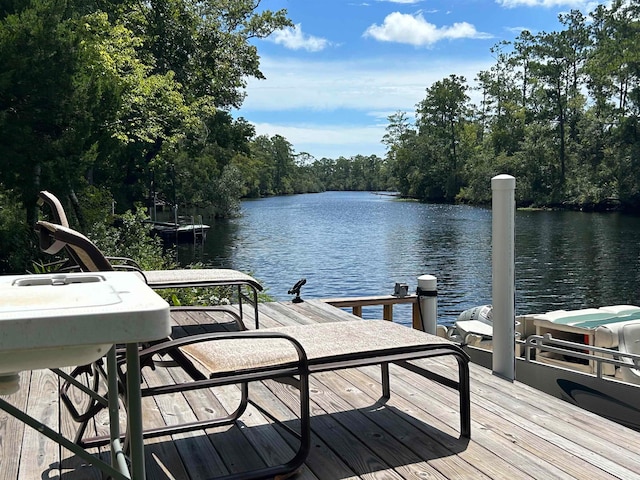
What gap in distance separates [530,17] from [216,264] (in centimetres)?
3866

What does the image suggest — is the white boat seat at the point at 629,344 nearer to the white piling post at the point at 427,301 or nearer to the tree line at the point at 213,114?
the white piling post at the point at 427,301

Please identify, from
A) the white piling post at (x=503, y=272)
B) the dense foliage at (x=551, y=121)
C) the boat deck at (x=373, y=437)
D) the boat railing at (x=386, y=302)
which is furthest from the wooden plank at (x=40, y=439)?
the dense foliage at (x=551, y=121)

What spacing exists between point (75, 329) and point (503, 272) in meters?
2.90

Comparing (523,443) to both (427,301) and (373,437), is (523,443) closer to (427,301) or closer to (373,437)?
(373,437)

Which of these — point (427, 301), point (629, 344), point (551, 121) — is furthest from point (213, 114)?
point (551, 121)

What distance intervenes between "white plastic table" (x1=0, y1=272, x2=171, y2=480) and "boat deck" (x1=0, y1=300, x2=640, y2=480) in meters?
1.29

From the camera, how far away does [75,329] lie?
0.84m

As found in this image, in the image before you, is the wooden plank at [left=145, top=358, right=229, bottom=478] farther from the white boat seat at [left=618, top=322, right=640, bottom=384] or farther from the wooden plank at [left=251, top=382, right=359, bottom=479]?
the white boat seat at [left=618, top=322, right=640, bottom=384]

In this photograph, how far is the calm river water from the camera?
621 inches

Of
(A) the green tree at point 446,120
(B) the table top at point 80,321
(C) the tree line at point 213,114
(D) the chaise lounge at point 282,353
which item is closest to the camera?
(B) the table top at point 80,321

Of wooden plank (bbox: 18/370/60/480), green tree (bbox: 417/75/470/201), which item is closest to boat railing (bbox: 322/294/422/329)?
wooden plank (bbox: 18/370/60/480)

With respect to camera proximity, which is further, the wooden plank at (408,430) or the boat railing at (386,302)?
the boat railing at (386,302)

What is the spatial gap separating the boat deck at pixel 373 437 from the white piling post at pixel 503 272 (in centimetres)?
22

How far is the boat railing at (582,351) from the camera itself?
153 inches
